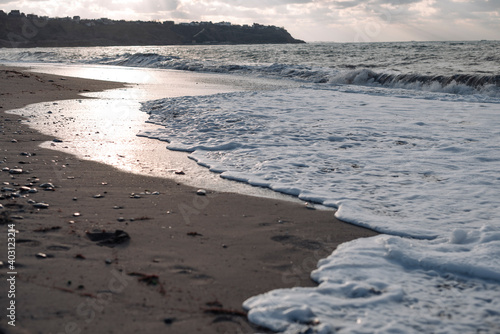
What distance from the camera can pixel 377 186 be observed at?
4629 mm

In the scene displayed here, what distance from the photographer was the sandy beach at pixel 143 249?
2.28 m

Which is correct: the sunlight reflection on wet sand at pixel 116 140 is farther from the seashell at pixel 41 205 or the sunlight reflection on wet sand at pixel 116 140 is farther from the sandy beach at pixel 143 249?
the seashell at pixel 41 205

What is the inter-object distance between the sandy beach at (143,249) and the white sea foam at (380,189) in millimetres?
250

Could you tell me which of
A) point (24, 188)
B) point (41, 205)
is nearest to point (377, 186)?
point (41, 205)

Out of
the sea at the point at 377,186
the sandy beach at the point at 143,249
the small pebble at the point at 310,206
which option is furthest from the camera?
the small pebble at the point at 310,206

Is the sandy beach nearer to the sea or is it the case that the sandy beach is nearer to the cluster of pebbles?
the cluster of pebbles

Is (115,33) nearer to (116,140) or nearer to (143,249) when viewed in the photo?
(116,140)

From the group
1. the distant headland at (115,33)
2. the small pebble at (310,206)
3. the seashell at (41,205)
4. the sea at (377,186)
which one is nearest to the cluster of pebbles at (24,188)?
the seashell at (41,205)

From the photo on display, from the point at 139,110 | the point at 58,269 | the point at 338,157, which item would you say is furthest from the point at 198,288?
the point at 139,110

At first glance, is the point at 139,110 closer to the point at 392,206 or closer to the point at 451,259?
the point at 392,206

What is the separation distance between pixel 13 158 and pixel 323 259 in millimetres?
4154

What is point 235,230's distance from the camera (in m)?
3.46

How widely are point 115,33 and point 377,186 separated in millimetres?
107506

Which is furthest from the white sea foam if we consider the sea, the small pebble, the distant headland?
the distant headland
